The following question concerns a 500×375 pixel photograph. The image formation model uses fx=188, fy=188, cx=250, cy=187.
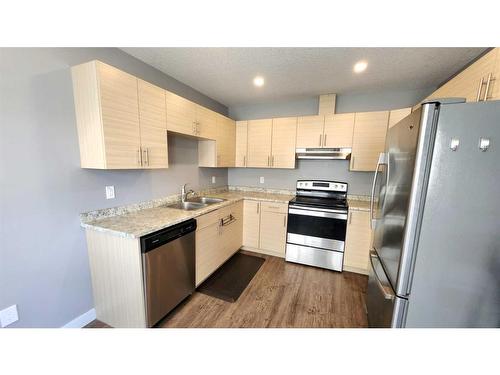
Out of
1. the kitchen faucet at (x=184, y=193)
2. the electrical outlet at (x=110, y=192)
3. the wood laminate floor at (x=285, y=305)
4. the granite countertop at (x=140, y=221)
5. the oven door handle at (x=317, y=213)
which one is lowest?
the wood laminate floor at (x=285, y=305)

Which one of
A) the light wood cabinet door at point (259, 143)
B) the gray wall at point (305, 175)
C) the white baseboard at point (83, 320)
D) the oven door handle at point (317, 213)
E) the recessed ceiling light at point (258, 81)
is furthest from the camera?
the light wood cabinet door at point (259, 143)

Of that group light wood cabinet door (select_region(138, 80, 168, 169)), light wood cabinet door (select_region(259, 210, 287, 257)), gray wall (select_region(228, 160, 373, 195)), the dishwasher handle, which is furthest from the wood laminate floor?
light wood cabinet door (select_region(138, 80, 168, 169))

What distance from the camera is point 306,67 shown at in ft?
6.54

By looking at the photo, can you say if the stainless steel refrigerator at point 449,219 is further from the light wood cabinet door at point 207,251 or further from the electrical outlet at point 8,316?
the electrical outlet at point 8,316

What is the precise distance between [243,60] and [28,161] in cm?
188

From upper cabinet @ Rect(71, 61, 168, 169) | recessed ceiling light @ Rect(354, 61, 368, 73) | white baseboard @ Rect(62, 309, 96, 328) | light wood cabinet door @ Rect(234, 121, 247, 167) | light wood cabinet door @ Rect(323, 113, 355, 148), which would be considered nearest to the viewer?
upper cabinet @ Rect(71, 61, 168, 169)

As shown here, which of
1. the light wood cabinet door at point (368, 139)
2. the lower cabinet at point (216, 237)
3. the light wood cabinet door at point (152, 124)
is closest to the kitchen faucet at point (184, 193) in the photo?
the lower cabinet at point (216, 237)

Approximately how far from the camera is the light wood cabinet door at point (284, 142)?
286 centimetres

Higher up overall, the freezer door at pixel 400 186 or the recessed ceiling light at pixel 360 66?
the recessed ceiling light at pixel 360 66

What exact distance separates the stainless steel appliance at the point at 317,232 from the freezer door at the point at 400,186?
941 mm

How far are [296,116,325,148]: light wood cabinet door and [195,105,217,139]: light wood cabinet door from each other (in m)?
1.25

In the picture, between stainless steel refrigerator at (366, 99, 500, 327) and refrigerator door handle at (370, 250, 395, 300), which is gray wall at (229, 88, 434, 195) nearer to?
refrigerator door handle at (370, 250, 395, 300)

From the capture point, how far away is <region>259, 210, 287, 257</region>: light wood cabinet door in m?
2.76
